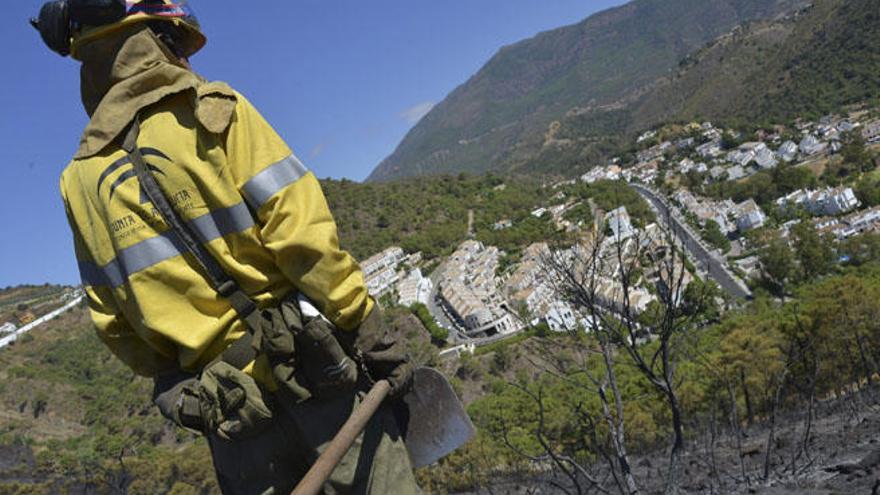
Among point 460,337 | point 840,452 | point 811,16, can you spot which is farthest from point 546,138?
point 840,452

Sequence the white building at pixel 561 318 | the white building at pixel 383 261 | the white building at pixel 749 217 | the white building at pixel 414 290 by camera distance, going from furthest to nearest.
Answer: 1. the white building at pixel 383 261
2. the white building at pixel 749 217
3. the white building at pixel 414 290
4. the white building at pixel 561 318

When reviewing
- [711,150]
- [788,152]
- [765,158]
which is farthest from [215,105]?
[711,150]

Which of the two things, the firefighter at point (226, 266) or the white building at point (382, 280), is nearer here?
the firefighter at point (226, 266)

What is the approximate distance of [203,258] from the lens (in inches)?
63.9

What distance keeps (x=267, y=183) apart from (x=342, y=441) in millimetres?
673

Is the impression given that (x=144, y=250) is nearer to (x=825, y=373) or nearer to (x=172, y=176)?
(x=172, y=176)

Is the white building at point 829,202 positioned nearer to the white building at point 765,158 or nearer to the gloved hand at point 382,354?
the white building at point 765,158

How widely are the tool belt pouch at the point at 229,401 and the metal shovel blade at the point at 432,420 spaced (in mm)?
558

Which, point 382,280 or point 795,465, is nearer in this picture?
point 795,465

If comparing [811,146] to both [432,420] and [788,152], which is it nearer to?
[788,152]

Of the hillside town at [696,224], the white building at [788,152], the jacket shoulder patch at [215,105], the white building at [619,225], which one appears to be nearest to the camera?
the jacket shoulder patch at [215,105]

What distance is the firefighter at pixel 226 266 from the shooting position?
1580mm

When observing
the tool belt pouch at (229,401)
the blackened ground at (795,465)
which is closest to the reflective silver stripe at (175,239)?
the tool belt pouch at (229,401)

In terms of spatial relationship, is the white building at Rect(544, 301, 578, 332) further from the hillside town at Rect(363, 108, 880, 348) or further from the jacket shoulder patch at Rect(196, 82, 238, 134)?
the hillside town at Rect(363, 108, 880, 348)
